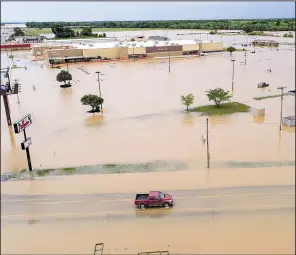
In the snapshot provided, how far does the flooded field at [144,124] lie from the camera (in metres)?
13.2

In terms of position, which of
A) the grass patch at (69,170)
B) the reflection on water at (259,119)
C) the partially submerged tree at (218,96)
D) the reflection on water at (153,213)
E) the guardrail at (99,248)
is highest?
the partially submerged tree at (218,96)

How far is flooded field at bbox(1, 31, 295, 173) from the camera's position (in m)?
13.2

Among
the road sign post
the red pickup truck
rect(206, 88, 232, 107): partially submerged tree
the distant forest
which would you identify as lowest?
the red pickup truck

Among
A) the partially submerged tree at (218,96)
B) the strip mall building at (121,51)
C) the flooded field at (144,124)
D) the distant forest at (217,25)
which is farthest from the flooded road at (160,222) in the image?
the strip mall building at (121,51)

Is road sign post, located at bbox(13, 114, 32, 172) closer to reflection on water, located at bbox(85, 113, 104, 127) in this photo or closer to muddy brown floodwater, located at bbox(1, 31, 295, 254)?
muddy brown floodwater, located at bbox(1, 31, 295, 254)

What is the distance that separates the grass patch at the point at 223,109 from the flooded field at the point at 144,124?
71cm

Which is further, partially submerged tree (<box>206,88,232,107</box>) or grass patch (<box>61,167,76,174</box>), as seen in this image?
partially submerged tree (<box>206,88,232,107</box>)

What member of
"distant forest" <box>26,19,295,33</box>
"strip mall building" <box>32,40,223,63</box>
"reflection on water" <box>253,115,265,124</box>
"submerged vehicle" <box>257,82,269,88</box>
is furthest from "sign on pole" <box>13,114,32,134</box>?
"strip mall building" <box>32,40,223,63</box>

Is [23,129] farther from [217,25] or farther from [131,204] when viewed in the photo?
[217,25]

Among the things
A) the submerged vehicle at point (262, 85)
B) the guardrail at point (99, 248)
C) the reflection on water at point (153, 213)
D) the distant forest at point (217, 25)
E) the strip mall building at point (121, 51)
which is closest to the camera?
the guardrail at point (99, 248)

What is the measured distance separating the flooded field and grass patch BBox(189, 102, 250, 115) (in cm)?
71

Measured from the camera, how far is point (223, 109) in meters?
19.0

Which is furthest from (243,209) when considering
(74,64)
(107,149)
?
(74,64)

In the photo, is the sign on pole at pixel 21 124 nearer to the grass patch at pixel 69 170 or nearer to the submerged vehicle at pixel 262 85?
the grass patch at pixel 69 170
